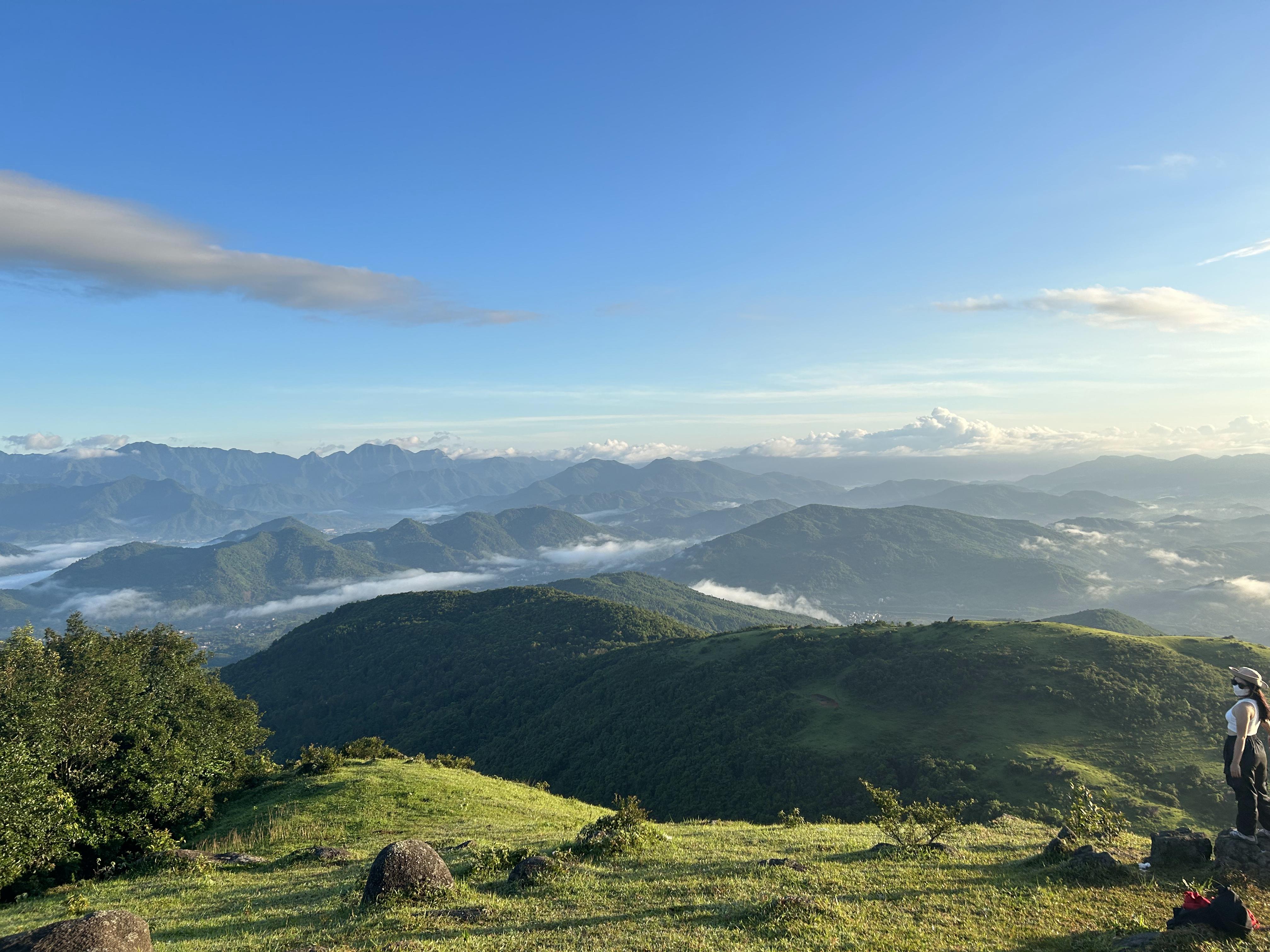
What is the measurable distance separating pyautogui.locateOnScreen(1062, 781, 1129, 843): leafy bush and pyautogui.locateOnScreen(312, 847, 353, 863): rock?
2758 centimetres

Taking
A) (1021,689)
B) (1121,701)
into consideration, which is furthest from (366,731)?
(1121,701)

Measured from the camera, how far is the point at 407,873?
17578 mm

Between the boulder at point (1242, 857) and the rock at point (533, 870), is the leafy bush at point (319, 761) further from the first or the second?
the boulder at point (1242, 857)

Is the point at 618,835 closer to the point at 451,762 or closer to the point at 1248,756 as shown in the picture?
the point at 1248,756

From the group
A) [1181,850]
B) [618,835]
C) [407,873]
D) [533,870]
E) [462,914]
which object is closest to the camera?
[462,914]

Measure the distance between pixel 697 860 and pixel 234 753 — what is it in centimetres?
3796

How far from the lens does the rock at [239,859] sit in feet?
82.9

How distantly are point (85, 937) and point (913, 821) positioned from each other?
80.3 ft

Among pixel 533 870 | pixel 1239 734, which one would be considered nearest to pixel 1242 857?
pixel 1239 734

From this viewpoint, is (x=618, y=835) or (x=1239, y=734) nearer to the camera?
(x=1239, y=734)

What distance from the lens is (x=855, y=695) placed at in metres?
113

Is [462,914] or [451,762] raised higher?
[462,914]

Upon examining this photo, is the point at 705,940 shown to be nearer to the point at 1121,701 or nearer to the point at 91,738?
the point at 91,738

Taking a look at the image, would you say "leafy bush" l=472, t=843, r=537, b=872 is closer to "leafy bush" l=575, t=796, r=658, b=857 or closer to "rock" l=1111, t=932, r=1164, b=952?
"leafy bush" l=575, t=796, r=658, b=857
